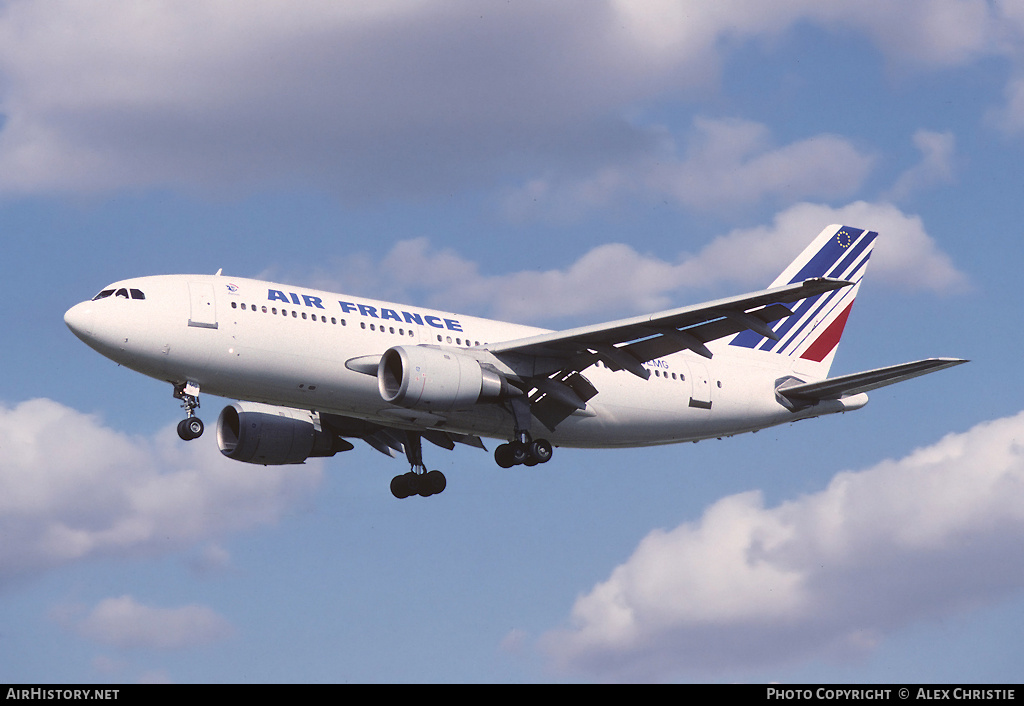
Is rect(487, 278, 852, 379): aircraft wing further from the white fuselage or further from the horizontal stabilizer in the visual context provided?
the horizontal stabilizer

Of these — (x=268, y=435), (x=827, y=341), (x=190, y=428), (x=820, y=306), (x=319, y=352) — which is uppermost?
(x=820, y=306)

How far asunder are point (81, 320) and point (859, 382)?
22.5 meters

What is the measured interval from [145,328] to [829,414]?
22535 mm

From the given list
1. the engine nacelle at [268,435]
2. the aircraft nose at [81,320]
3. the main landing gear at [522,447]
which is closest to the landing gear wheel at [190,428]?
the aircraft nose at [81,320]

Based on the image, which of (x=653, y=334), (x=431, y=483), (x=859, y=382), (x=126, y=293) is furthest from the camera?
(x=431, y=483)

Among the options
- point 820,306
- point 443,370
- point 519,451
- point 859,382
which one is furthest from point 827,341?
point 443,370

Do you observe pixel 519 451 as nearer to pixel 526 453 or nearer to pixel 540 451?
pixel 526 453

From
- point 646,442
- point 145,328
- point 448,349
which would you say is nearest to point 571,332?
point 448,349

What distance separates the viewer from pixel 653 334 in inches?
1428

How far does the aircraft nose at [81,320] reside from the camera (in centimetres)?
3325

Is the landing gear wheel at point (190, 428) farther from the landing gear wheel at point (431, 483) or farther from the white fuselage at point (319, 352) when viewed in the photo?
the landing gear wheel at point (431, 483)
